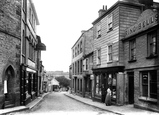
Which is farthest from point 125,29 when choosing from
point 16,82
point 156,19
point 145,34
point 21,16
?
point 16,82

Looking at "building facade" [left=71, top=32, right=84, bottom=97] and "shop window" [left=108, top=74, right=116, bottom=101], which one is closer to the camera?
"shop window" [left=108, top=74, right=116, bottom=101]

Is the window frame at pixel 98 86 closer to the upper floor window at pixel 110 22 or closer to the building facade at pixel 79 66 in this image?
the upper floor window at pixel 110 22

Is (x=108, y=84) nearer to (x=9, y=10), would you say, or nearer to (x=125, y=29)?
(x=125, y=29)

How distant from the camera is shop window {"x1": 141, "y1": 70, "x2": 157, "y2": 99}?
13.0 meters

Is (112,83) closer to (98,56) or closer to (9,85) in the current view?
(98,56)

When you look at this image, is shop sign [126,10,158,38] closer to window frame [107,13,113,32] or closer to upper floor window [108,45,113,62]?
window frame [107,13,113,32]

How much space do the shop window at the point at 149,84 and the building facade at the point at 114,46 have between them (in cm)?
261

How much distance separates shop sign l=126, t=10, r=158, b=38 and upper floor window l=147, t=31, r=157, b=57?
570 mm

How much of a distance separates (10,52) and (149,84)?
9765 mm

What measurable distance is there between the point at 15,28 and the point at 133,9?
32.0ft

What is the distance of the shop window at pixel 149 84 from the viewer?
12984mm

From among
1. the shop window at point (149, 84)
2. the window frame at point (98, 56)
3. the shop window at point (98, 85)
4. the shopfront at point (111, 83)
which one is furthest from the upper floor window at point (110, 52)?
the shop window at point (149, 84)

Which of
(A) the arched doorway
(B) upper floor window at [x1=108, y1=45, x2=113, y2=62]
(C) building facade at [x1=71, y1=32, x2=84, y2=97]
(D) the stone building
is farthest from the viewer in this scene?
(C) building facade at [x1=71, y1=32, x2=84, y2=97]

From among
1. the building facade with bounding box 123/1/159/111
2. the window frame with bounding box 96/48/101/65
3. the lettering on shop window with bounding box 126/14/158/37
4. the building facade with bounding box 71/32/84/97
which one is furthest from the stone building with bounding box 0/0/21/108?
the building facade with bounding box 71/32/84/97
